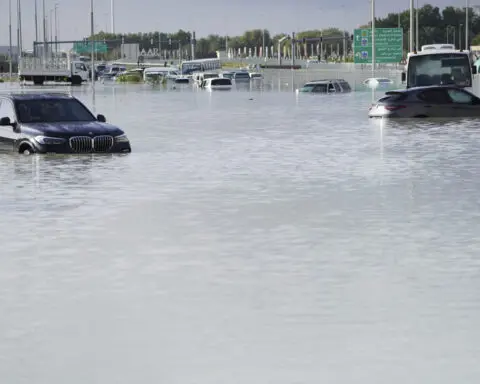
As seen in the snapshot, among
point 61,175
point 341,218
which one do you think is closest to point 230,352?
point 341,218

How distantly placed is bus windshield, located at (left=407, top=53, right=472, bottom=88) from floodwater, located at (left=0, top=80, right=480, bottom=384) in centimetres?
3131

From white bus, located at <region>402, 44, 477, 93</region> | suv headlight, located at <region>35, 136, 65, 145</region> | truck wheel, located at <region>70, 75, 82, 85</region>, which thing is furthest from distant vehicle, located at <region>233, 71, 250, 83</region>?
suv headlight, located at <region>35, 136, 65, 145</region>

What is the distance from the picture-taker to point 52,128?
2684 centimetres

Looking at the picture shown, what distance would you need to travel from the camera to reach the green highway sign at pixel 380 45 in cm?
8888

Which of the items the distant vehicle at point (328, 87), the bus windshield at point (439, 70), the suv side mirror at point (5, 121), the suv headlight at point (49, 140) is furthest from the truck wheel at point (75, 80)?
the suv headlight at point (49, 140)

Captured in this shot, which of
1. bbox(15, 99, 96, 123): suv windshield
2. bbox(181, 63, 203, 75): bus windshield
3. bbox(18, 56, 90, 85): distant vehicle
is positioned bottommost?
bbox(15, 99, 96, 123): suv windshield

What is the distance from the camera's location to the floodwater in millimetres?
8188

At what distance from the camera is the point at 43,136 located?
2661 cm

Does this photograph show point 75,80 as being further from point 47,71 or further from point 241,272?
point 241,272

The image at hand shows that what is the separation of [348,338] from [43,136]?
18.5 meters

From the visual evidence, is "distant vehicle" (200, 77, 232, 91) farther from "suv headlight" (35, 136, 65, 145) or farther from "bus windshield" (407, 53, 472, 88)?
"suv headlight" (35, 136, 65, 145)

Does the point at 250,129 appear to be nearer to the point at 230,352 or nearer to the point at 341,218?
the point at 341,218

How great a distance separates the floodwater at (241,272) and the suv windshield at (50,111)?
87.7 inches

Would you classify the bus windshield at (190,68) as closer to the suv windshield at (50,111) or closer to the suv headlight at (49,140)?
the suv windshield at (50,111)
